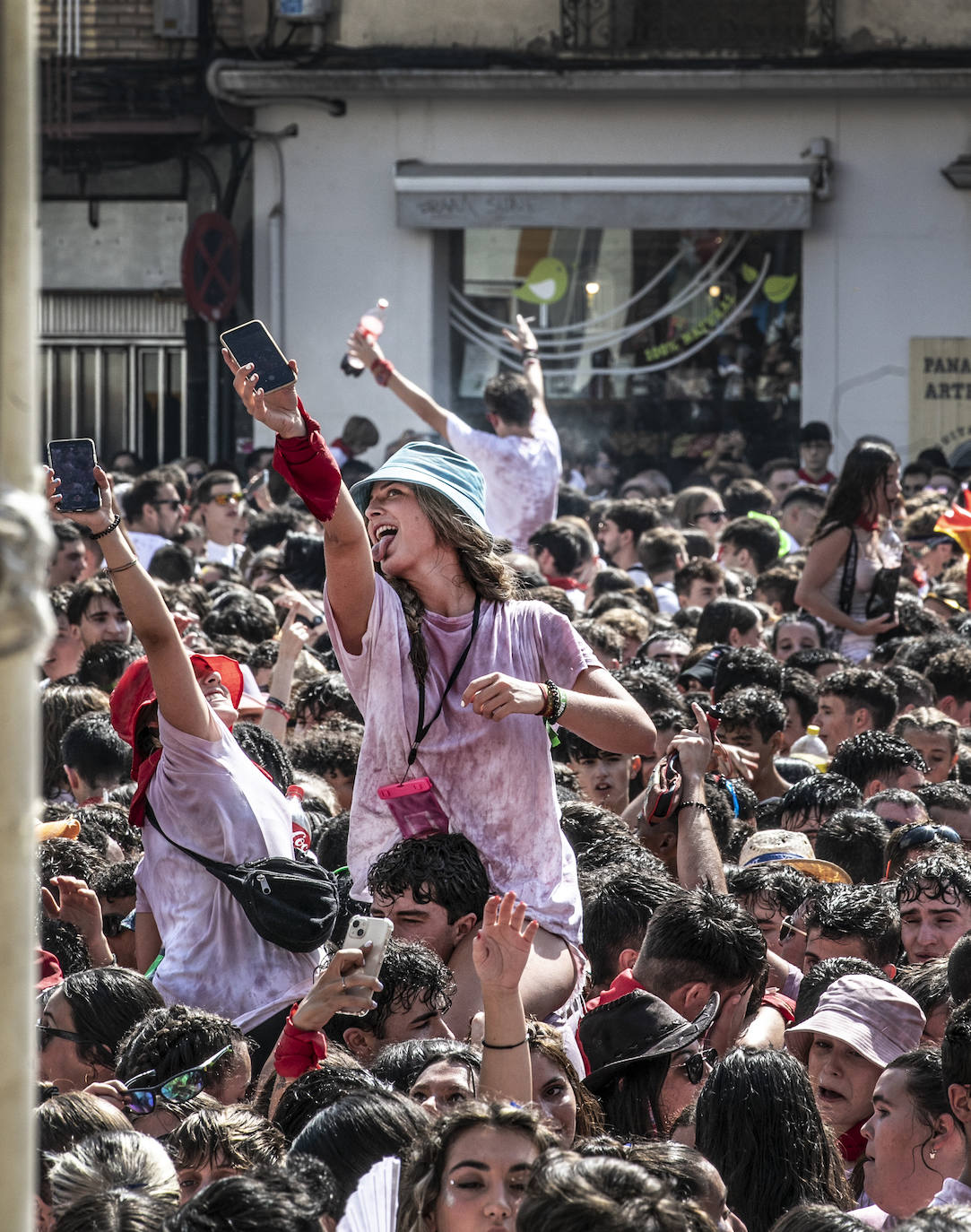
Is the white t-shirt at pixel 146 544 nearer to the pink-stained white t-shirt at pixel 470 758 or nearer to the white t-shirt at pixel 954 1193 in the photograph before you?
the pink-stained white t-shirt at pixel 470 758

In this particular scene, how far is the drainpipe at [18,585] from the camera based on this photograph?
1.17 meters

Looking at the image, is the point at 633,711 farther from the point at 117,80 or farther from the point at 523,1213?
the point at 117,80

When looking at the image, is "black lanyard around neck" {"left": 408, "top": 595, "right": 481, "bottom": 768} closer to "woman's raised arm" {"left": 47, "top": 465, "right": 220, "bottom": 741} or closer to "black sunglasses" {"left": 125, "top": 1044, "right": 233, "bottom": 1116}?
"woman's raised arm" {"left": 47, "top": 465, "right": 220, "bottom": 741}

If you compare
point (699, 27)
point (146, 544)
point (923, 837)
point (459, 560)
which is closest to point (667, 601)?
point (146, 544)

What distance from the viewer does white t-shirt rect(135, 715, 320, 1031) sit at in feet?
13.3

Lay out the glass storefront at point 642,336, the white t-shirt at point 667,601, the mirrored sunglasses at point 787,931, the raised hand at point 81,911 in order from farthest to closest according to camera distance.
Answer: the glass storefront at point 642,336 < the white t-shirt at point 667,601 < the mirrored sunglasses at point 787,931 < the raised hand at point 81,911

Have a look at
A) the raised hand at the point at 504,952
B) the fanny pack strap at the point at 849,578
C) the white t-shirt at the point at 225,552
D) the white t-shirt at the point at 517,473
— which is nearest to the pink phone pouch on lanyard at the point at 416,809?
the raised hand at the point at 504,952

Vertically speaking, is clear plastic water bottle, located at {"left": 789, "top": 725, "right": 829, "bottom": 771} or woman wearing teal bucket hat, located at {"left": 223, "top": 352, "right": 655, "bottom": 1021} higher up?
woman wearing teal bucket hat, located at {"left": 223, "top": 352, "right": 655, "bottom": 1021}

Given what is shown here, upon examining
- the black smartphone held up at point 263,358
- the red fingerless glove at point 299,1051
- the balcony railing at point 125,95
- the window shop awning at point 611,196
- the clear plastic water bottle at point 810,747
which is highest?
the balcony railing at point 125,95

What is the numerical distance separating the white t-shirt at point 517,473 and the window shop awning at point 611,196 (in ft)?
31.9

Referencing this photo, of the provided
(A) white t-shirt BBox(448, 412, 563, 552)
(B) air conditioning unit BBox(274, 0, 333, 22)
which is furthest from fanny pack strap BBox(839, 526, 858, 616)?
(B) air conditioning unit BBox(274, 0, 333, 22)

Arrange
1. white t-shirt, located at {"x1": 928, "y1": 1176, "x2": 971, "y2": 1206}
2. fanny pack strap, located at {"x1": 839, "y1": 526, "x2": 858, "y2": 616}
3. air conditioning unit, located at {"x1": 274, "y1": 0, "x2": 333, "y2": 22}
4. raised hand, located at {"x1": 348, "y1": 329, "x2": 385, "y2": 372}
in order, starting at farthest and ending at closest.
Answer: air conditioning unit, located at {"x1": 274, "y1": 0, "x2": 333, "y2": 22} < raised hand, located at {"x1": 348, "y1": 329, "x2": 385, "y2": 372} < fanny pack strap, located at {"x1": 839, "y1": 526, "x2": 858, "y2": 616} < white t-shirt, located at {"x1": 928, "y1": 1176, "x2": 971, "y2": 1206}

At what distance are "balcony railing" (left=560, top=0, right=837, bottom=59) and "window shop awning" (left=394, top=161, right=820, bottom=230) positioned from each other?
1.14 meters

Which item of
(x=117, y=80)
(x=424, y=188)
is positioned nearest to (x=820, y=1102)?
(x=424, y=188)
